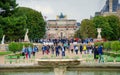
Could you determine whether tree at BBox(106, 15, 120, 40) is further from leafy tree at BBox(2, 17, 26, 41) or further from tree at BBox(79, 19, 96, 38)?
leafy tree at BBox(2, 17, 26, 41)

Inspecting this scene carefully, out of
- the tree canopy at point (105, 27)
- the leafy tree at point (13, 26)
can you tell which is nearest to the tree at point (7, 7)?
the leafy tree at point (13, 26)

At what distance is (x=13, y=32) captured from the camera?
203 ft

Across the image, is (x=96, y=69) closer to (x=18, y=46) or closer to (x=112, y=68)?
(x=112, y=68)

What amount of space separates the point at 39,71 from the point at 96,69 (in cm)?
319

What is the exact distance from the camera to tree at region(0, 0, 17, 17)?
2226 inches

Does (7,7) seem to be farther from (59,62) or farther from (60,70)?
(59,62)

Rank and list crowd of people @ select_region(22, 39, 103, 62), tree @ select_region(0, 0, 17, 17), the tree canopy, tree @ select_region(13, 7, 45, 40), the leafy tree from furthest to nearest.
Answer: the tree canopy
tree @ select_region(13, 7, 45, 40)
tree @ select_region(0, 0, 17, 17)
the leafy tree
crowd of people @ select_region(22, 39, 103, 62)

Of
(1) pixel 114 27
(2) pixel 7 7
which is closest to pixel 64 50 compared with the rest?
(2) pixel 7 7

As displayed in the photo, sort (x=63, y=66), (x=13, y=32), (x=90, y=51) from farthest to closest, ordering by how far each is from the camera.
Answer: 1. (x=13, y=32)
2. (x=90, y=51)
3. (x=63, y=66)

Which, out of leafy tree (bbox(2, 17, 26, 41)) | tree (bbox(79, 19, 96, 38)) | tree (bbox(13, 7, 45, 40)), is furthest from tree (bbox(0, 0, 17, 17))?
tree (bbox(79, 19, 96, 38))

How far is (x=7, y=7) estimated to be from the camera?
186 feet

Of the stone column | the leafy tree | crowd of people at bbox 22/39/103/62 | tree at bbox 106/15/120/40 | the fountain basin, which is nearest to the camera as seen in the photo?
the fountain basin

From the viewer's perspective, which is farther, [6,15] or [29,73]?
[6,15]

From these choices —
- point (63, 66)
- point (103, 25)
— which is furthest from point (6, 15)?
point (103, 25)
